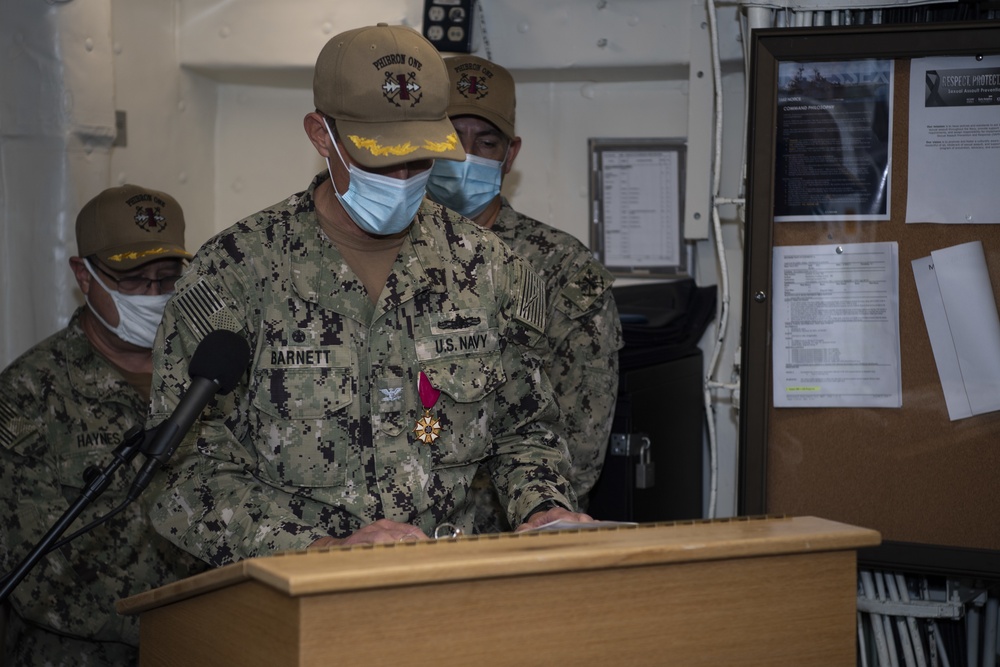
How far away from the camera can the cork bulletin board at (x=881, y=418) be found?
262cm

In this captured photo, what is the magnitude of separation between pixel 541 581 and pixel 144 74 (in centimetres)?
304

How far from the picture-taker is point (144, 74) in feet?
12.5

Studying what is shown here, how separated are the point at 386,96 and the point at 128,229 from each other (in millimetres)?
1306

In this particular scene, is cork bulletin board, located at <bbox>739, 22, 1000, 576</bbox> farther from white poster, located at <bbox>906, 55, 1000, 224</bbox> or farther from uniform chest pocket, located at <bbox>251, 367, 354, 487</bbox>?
uniform chest pocket, located at <bbox>251, 367, 354, 487</bbox>

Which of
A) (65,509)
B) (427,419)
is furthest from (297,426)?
(65,509)

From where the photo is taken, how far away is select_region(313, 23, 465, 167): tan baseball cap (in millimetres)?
1971

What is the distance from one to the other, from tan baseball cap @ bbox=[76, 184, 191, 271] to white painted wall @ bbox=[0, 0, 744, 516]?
29cm

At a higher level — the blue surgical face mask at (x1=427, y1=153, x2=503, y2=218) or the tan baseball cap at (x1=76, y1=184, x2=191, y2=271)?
the blue surgical face mask at (x1=427, y1=153, x2=503, y2=218)

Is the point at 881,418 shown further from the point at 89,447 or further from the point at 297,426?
the point at 89,447

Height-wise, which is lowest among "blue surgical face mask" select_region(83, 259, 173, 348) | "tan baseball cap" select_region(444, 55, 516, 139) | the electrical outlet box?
"blue surgical face mask" select_region(83, 259, 173, 348)

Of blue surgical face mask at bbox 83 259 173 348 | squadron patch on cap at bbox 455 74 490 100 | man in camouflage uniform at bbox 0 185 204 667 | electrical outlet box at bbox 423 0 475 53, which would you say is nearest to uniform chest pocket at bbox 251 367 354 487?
man in camouflage uniform at bbox 0 185 204 667

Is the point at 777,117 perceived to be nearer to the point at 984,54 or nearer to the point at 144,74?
the point at 984,54

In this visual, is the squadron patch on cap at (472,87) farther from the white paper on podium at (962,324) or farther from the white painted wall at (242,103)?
the white paper on podium at (962,324)

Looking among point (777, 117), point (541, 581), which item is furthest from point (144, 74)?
point (541, 581)
